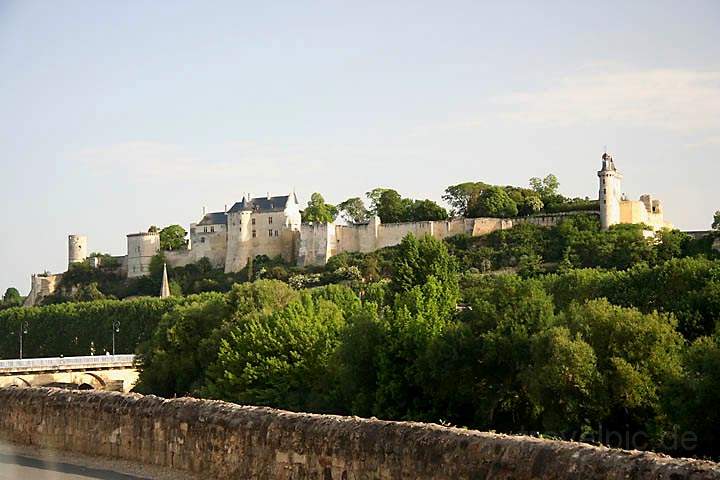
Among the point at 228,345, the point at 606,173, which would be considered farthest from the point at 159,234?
the point at 228,345

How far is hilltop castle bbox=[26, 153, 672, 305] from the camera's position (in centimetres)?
8575

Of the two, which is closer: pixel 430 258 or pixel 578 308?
pixel 578 308

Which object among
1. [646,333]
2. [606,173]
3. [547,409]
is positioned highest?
[606,173]

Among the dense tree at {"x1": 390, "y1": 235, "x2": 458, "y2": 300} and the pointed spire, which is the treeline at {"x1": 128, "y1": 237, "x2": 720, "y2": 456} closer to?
the dense tree at {"x1": 390, "y1": 235, "x2": 458, "y2": 300}

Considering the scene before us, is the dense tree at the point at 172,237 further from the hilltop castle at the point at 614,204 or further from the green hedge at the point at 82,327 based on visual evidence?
the hilltop castle at the point at 614,204

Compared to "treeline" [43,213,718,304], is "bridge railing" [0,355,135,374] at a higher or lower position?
lower

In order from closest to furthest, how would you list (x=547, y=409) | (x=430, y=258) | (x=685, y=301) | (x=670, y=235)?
(x=547, y=409), (x=685, y=301), (x=430, y=258), (x=670, y=235)

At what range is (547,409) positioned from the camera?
23469 mm

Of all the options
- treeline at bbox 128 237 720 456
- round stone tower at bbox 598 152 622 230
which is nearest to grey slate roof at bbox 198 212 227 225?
round stone tower at bbox 598 152 622 230

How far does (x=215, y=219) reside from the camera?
339ft

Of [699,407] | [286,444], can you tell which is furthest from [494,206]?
[286,444]

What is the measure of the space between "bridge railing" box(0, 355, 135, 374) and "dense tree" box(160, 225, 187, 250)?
48.3m

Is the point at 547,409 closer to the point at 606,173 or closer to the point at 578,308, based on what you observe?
the point at 578,308

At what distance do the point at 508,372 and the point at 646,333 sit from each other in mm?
3344
